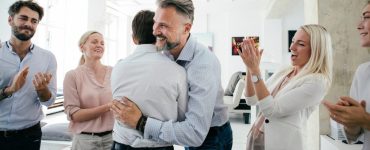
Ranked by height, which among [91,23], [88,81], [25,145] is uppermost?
[91,23]

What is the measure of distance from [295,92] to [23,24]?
1.91m

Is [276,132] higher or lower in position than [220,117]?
lower

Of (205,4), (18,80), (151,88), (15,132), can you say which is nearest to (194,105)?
(151,88)

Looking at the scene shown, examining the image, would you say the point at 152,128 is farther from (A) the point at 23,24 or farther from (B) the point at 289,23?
(B) the point at 289,23

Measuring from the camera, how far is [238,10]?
916cm

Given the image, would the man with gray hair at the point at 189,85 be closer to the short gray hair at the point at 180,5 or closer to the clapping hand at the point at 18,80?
the short gray hair at the point at 180,5

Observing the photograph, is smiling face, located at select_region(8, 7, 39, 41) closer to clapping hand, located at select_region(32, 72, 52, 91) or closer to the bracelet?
clapping hand, located at select_region(32, 72, 52, 91)

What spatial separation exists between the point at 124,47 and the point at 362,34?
888 cm

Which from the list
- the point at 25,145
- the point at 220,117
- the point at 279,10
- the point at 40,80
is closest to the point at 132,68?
the point at 220,117

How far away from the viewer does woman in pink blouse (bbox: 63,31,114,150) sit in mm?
1900

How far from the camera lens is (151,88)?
109 centimetres

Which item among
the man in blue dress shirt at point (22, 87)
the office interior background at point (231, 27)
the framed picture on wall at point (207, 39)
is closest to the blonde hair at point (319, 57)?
the office interior background at point (231, 27)

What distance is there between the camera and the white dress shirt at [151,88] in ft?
3.58

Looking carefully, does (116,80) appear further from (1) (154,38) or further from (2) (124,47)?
(2) (124,47)
